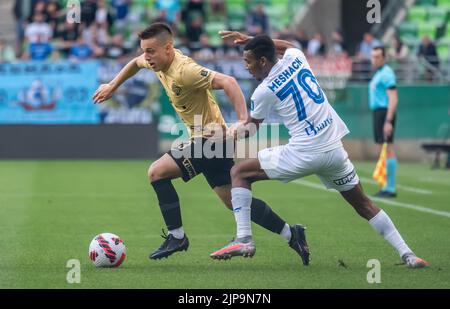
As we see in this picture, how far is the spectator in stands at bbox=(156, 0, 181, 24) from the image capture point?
28.3m

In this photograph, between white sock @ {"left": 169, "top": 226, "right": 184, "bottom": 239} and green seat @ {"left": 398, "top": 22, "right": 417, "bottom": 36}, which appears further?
green seat @ {"left": 398, "top": 22, "right": 417, "bottom": 36}

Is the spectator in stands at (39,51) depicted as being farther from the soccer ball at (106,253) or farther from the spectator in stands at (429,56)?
the soccer ball at (106,253)

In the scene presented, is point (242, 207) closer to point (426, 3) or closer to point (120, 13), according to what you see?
point (120, 13)

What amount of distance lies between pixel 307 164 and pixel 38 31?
18762mm

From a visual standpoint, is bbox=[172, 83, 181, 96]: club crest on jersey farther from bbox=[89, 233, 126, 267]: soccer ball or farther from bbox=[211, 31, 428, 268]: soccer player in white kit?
bbox=[89, 233, 126, 267]: soccer ball

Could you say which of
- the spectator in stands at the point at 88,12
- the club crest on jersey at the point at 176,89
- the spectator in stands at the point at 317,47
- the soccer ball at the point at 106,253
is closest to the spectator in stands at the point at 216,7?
the spectator in stands at the point at 317,47

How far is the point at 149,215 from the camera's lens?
13.9 meters

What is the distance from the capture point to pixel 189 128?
983 cm

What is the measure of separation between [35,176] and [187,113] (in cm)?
1130

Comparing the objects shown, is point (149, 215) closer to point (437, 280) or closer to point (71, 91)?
point (437, 280)

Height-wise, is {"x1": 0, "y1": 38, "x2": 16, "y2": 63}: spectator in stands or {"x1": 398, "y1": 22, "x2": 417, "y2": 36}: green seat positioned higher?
{"x1": 398, "y1": 22, "x2": 417, "y2": 36}: green seat

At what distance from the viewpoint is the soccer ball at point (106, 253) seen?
9.17 metres

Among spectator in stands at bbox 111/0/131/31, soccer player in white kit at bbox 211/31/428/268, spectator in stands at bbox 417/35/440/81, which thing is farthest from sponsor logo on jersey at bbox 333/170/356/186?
spectator in stands at bbox 111/0/131/31
